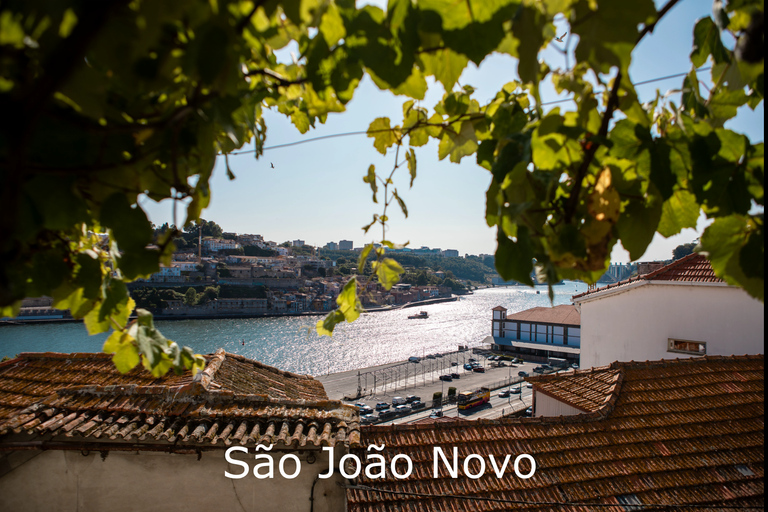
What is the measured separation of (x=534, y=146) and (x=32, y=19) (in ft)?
2.05

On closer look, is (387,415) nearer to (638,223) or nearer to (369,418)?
(369,418)

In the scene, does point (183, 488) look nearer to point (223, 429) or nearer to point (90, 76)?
point (223, 429)

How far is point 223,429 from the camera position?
11.9 ft

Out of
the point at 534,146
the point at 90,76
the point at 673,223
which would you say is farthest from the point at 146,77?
the point at 673,223

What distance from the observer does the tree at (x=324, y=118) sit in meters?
0.46

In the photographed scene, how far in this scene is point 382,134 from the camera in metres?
1.10

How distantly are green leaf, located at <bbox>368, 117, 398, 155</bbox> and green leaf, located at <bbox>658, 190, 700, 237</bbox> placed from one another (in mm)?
610

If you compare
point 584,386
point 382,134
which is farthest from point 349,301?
point 584,386

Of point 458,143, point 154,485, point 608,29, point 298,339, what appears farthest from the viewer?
point 298,339

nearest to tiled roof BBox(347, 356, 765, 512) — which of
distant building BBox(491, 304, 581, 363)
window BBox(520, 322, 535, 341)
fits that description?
distant building BBox(491, 304, 581, 363)

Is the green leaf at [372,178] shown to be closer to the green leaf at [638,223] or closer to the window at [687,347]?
the green leaf at [638,223]

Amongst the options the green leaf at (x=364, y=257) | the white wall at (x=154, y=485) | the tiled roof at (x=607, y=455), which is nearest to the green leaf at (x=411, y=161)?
the green leaf at (x=364, y=257)

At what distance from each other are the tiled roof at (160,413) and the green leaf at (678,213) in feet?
10.5

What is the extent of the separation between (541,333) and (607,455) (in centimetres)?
3540
